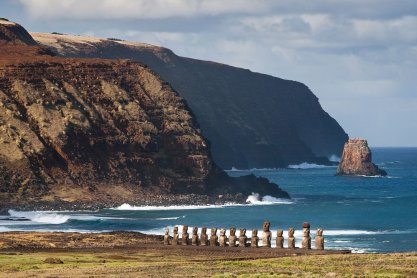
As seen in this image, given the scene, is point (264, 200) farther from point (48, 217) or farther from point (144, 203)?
point (48, 217)

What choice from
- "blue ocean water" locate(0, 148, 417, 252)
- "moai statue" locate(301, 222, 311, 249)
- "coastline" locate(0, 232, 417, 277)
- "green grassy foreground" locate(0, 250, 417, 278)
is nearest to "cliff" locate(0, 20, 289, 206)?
"blue ocean water" locate(0, 148, 417, 252)

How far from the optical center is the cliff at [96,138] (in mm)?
143125

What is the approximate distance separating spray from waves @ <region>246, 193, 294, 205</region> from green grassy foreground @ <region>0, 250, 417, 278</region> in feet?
312

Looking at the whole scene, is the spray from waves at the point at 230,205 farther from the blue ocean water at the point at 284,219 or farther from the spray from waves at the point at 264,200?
the blue ocean water at the point at 284,219

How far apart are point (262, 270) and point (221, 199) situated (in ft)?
332

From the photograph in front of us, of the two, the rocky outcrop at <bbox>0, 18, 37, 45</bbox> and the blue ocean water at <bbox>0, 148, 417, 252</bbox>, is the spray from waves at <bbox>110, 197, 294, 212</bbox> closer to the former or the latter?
the blue ocean water at <bbox>0, 148, 417, 252</bbox>

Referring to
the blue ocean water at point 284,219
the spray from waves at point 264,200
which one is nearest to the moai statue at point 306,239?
the blue ocean water at point 284,219

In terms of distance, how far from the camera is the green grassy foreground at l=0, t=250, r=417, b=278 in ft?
163

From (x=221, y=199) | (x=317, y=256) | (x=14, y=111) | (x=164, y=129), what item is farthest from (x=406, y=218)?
(x=317, y=256)

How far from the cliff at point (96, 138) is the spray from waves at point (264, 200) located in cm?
134

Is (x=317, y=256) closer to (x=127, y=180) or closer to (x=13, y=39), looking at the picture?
(x=127, y=180)

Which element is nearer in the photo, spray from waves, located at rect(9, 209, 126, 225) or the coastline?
the coastline

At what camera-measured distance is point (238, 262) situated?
56031mm

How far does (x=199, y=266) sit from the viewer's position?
177 feet
